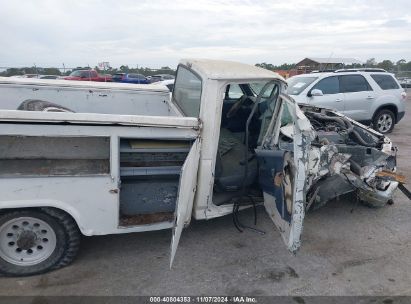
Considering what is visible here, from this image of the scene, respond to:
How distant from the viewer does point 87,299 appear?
120 inches

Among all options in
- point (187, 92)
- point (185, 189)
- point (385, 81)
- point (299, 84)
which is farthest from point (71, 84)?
point (385, 81)

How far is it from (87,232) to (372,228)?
3228 mm

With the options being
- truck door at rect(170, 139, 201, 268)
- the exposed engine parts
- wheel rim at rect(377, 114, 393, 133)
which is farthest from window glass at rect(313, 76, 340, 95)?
truck door at rect(170, 139, 201, 268)

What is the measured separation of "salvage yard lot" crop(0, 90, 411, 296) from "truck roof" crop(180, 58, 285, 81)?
1.73 metres

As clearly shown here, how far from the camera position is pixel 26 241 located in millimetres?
3250

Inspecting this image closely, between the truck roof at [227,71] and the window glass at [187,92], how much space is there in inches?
5.5

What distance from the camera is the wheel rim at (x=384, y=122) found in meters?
9.78

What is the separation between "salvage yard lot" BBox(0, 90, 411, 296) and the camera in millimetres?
3234

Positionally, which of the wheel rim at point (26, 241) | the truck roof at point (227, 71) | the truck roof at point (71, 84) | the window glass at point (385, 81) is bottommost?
the wheel rim at point (26, 241)

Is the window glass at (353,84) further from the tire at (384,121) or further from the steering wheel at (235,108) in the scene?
the steering wheel at (235,108)

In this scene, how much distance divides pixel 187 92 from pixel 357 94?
20.6ft

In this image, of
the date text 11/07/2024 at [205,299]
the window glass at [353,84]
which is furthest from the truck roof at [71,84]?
the window glass at [353,84]

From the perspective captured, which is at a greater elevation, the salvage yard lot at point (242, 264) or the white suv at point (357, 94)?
the white suv at point (357, 94)

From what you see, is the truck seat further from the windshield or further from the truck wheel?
the windshield
